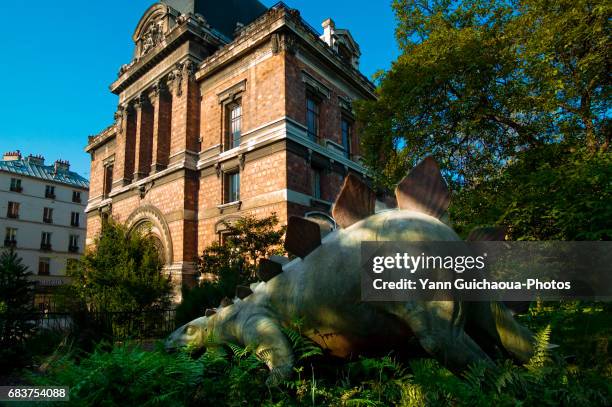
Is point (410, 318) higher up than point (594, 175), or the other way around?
point (594, 175)

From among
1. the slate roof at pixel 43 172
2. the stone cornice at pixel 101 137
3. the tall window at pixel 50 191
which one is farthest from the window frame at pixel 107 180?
the tall window at pixel 50 191

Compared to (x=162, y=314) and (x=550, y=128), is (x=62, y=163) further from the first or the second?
(x=550, y=128)

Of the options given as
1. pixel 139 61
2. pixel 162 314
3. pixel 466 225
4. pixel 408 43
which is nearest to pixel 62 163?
pixel 139 61

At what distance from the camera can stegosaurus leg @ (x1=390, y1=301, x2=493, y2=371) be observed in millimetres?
2230

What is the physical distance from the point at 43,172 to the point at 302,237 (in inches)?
1875

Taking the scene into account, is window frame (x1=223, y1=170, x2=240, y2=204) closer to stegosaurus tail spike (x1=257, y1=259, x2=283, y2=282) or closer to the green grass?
stegosaurus tail spike (x1=257, y1=259, x2=283, y2=282)

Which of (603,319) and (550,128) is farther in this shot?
(550,128)

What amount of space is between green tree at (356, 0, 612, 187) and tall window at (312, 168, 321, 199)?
568 cm

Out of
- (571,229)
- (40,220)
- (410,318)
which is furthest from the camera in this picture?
(40,220)

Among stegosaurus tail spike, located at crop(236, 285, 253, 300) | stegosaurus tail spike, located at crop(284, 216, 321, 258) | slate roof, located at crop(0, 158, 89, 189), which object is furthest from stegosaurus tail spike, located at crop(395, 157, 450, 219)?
slate roof, located at crop(0, 158, 89, 189)

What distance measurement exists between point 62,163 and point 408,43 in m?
44.7

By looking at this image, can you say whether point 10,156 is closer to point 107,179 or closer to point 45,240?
point 45,240

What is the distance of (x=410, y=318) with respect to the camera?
2.35 m

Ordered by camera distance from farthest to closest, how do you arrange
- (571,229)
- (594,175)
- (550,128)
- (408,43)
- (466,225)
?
(408,43), (550,128), (466,225), (571,229), (594,175)
